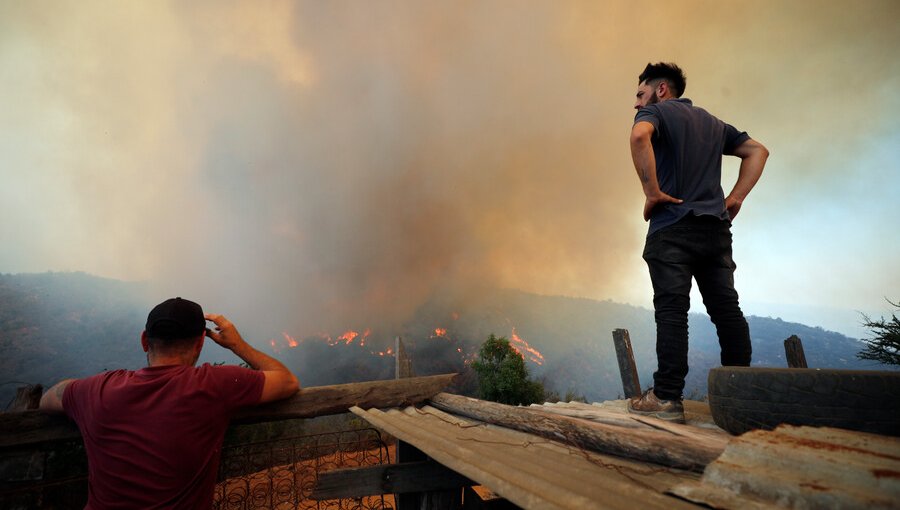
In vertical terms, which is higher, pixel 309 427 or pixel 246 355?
pixel 246 355

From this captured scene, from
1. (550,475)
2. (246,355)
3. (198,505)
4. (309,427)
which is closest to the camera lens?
(550,475)

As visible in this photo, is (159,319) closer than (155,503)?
No

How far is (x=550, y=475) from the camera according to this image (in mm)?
1481

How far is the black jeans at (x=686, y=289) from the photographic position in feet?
8.17

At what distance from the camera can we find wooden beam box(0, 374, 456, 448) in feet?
8.59

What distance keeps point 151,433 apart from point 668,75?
4.99m

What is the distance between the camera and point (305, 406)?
10.3 feet

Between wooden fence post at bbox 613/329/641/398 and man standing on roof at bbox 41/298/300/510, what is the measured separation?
6584mm

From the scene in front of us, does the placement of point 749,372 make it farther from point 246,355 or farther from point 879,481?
point 246,355

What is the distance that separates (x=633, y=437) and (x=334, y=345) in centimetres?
7642

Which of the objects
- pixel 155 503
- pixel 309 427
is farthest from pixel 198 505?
pixel 309 427

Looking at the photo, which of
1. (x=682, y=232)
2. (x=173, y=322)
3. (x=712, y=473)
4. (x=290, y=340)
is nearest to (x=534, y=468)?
(x=712, y=473)

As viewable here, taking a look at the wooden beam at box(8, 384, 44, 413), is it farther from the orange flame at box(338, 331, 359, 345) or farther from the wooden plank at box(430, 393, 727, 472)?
the orange flame at box(338, 331, 359, 345)

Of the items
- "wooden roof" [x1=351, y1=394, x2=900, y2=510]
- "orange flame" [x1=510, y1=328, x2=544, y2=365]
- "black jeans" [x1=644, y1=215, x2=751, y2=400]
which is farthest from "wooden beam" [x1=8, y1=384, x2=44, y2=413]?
"orange flame" [x1=510, y1=328, x2=544, y2=365]
